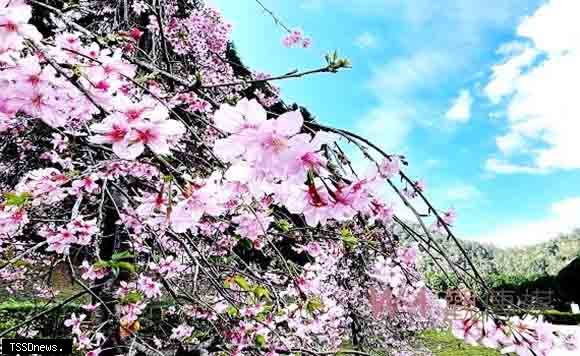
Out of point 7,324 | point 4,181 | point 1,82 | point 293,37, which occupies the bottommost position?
point 7,324

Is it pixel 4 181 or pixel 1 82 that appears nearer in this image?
pixel 1 82

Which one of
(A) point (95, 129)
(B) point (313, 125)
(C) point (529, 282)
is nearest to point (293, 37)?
(B) point (313, 125)

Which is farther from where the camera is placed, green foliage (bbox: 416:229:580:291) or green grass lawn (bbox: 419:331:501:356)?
green foliage (bbox: 416:229:580:291)

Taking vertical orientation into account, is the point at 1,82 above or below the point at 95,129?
above

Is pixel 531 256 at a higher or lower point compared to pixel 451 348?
higher

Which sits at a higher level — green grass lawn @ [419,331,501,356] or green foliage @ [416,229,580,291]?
green foliage @ [416,229,580,291]

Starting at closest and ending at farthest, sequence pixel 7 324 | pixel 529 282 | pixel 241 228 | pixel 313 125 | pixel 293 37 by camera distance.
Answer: pixel 313 125
pixel 241 228
pixel 293 37
pixel 7 324
pixel 529 282

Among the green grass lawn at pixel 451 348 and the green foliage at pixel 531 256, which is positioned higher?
the green foliage at pixel 531 256

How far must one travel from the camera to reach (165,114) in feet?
2.86

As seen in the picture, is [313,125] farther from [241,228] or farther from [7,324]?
[7,324]

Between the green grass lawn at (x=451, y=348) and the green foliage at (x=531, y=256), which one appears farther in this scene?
the green foliage at (x=531, y=256)

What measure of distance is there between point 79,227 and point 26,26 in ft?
4.17

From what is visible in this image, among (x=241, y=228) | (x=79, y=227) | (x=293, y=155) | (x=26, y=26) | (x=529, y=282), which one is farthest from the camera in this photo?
(x=529, y=282)

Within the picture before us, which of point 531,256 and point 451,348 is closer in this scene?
point 451,348
